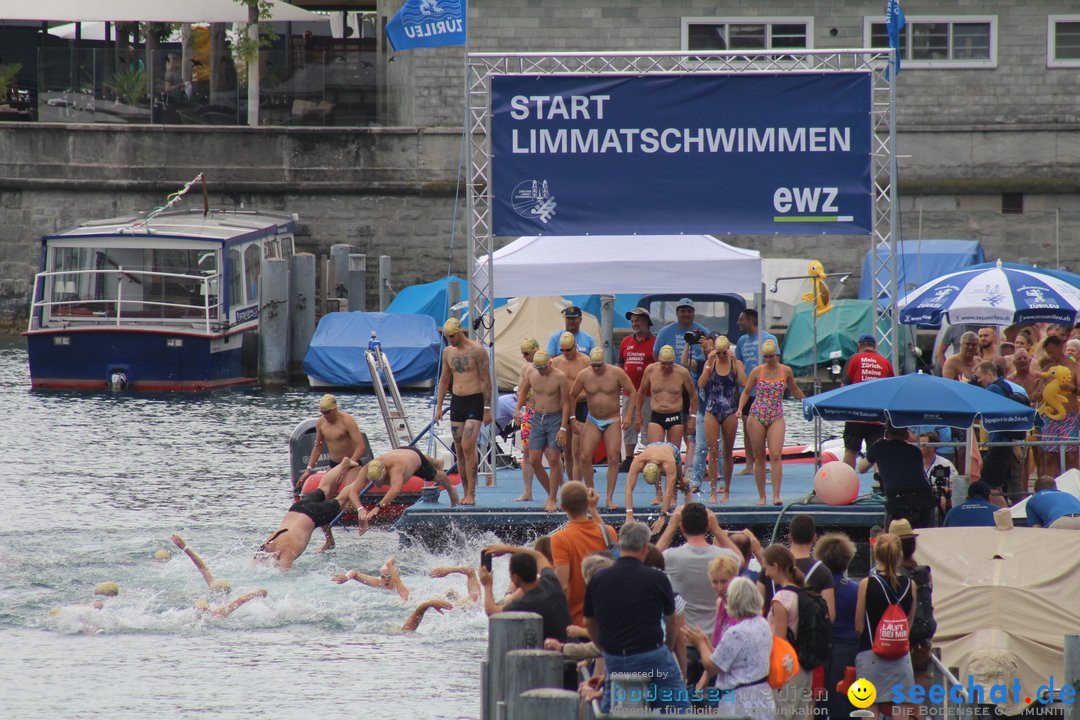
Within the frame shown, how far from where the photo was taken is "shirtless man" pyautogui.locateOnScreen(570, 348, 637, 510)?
566 inches

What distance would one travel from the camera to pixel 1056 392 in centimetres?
1474

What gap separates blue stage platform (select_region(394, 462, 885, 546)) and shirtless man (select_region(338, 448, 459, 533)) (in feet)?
1.06

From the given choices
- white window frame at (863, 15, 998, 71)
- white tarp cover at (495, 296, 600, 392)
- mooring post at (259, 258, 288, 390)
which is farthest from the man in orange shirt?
white window frame at (863, 15, 998, 71)

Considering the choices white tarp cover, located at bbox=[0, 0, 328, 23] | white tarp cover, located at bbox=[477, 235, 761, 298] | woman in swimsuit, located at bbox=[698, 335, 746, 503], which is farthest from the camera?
white tarp cover, located at bbox=[0, 0, 328, 23]

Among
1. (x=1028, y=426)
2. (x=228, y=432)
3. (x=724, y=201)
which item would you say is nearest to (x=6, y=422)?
(x=228, y=432)

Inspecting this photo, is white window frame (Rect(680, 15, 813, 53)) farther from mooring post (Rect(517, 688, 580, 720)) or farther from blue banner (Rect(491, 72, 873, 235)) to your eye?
mooring post (Rect(517, 688, 580, 720))

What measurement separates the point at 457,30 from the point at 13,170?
19.9m

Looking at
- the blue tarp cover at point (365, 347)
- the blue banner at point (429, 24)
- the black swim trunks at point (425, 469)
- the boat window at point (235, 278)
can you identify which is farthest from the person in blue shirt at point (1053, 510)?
the boat window at point (235, 278)

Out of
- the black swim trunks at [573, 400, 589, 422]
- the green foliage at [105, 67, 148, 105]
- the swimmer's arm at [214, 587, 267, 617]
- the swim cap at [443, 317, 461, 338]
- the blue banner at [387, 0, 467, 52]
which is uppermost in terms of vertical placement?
the green foliage at [105, 67, 148, 105]

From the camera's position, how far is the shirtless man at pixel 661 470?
45.1ft

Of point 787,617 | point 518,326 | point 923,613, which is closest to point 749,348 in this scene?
point 923,613

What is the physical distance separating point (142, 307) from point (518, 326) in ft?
22.3

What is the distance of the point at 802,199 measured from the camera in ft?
50.6

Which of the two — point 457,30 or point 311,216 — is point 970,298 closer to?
point 457,30
